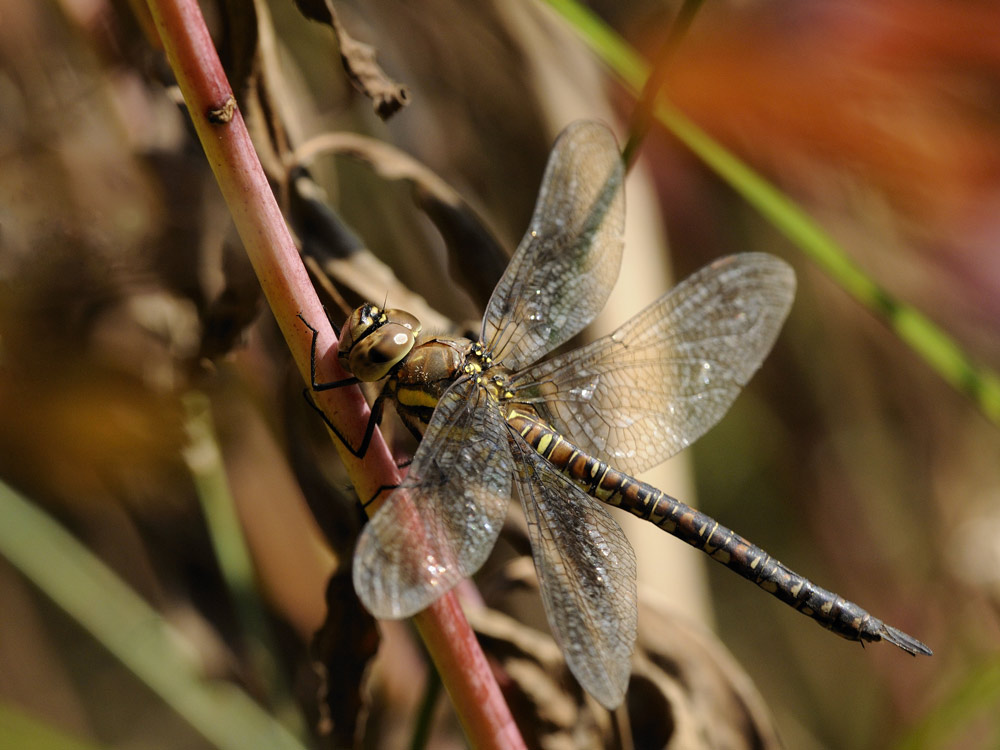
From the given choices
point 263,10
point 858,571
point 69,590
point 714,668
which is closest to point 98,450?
point 69,590

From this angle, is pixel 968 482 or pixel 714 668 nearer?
pixel 714 668

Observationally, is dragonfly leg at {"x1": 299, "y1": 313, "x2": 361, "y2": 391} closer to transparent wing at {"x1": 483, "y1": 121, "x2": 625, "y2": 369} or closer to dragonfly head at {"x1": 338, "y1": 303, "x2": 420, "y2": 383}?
dragonfly head at {"x1": 338, "y1": 303, "x2": 420, "y2": 383}

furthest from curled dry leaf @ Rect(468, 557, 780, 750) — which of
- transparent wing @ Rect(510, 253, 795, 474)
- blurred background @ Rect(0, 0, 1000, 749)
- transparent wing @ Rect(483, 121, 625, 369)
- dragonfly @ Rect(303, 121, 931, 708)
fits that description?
transparent wing @ Rect(483, 121, 625, 369)

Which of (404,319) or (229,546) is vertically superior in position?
(404,319)

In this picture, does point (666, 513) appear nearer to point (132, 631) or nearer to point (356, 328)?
point (356, 328)

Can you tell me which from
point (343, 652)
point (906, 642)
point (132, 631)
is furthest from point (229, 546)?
point (906, 642)

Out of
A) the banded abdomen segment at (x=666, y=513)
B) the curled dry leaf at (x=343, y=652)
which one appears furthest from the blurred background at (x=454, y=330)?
the banded abdomen segment at (x=666, y=513)

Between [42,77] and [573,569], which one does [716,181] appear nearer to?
[573,569]
